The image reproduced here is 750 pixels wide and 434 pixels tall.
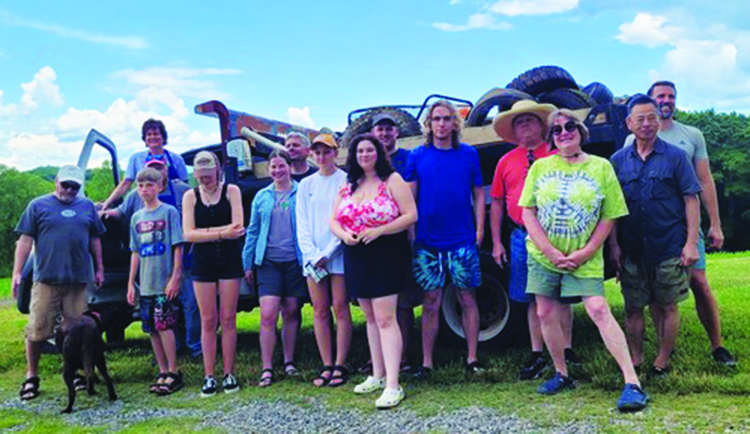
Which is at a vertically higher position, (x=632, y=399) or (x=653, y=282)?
(x=653, y=282)

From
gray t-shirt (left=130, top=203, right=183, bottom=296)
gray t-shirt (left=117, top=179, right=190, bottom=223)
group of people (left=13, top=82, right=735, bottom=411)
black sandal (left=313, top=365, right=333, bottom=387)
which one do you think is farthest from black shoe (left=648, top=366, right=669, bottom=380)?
gray t-shirt (left=117, top=179, right=190, bottom=223)

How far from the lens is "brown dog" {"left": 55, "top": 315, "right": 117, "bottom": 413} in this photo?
5.22m

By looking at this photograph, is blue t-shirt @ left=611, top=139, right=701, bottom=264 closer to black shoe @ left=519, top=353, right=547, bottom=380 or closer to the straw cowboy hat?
the straw cowboy hat

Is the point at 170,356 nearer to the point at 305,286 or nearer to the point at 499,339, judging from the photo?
the point at 305,286

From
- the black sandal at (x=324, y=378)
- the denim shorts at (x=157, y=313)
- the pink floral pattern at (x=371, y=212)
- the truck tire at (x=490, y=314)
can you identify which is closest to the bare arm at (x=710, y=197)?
the truck tire at (x=490, y=314)

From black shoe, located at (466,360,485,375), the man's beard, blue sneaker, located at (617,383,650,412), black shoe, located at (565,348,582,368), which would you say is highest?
the man's beard

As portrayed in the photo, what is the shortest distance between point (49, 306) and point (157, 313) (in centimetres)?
113

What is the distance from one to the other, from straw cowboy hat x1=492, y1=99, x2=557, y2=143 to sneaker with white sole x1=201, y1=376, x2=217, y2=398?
9.52 ft

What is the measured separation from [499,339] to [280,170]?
7.50 ft

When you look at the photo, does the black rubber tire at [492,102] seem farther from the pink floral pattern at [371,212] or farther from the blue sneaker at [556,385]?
the blue sneaker at [556,385]

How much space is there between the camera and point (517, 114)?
4758mm

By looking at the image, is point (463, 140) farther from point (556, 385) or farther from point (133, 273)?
point (133, 273)

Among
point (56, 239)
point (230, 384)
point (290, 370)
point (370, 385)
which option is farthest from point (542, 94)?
point (56, 239)

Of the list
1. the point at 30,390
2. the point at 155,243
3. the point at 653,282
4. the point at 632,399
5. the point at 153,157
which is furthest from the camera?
the point at 153,157
